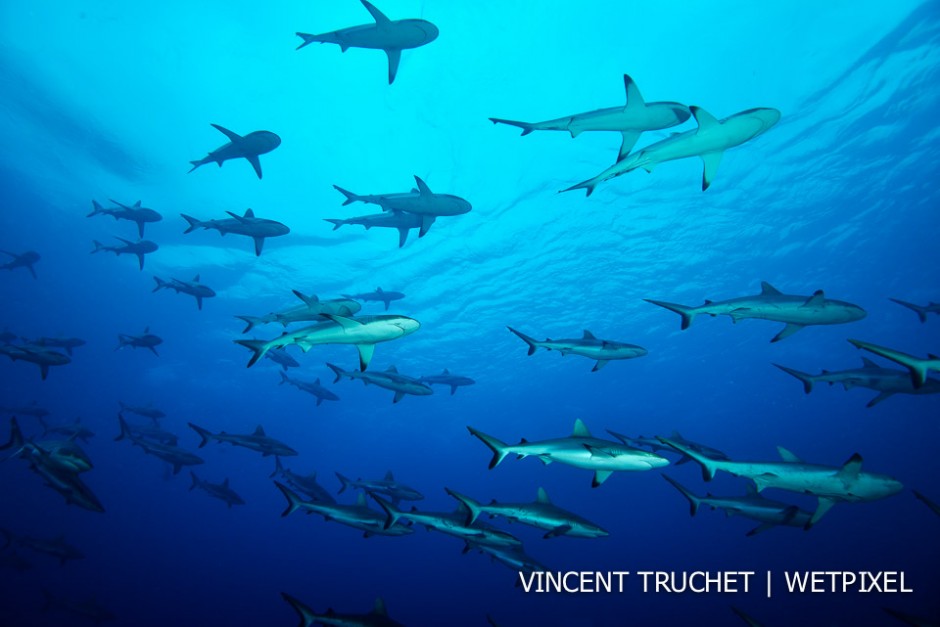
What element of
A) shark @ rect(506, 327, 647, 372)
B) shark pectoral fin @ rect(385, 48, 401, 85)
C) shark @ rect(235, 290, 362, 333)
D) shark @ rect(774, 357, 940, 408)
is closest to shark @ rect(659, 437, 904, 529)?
shark @ rect(506, 327, 647, 372)

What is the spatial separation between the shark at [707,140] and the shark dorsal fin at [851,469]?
3165mm

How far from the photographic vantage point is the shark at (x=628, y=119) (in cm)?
504

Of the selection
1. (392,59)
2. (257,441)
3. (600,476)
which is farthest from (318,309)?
(257,441)

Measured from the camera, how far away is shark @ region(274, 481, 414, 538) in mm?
7469

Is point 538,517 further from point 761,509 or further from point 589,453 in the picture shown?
point 761,509

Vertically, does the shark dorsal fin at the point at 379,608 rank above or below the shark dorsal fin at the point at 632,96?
below

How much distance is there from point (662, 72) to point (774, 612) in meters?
32.8

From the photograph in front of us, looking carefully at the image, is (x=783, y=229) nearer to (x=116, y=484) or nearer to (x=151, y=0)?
(x=151, y=0)

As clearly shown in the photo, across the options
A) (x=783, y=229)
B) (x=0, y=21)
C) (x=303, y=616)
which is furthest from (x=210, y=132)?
(x=783, y=229)

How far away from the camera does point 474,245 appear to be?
81.9 feet

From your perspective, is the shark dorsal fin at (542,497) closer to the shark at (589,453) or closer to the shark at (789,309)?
the shark at (589,453)

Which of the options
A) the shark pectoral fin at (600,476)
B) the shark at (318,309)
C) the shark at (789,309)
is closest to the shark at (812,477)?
the shark pectoral fin at (600,476)

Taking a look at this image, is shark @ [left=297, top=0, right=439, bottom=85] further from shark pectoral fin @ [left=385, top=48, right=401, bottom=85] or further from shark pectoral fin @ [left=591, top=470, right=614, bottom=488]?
shark pectoral fin @ [left=591, top=470, right=614, bottom=488]

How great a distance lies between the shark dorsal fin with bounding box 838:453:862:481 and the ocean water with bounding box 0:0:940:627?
13.9 metres
